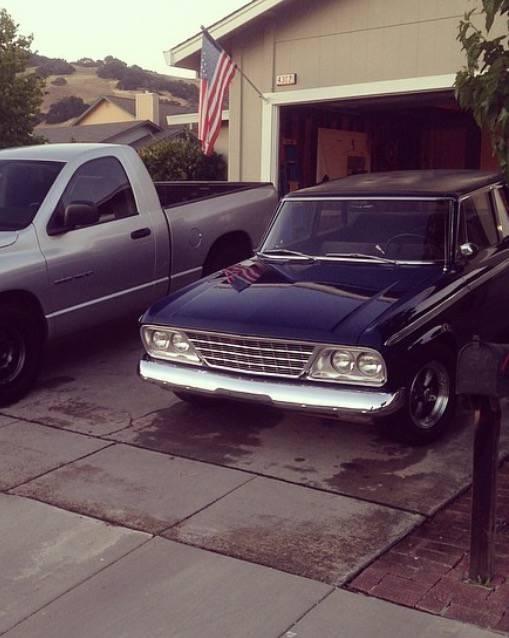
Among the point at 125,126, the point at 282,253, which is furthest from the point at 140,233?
the point at 125,126

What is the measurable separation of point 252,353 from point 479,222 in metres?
2.37

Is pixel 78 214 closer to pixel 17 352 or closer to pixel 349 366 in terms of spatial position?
pixel 17 352

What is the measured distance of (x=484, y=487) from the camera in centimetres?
398

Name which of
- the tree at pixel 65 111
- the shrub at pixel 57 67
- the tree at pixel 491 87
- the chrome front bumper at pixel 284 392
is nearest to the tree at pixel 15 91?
the chrome front bumper at pixel 284 392

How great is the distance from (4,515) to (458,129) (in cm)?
1421

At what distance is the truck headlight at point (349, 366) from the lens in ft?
17.3

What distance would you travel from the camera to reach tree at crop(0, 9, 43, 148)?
1204 inches

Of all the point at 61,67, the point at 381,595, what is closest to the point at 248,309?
the point at 381,595

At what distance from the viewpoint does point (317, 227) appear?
6961mm

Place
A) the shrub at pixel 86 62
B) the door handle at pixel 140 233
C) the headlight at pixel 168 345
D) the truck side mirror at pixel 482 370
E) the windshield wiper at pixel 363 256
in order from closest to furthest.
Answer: the truck side mirror at pixel 482 370
the headlight at pixel 168 345
the windshield wiper at pixel 363 256
the door handle at pixel 140 233
the shrub at pixel 86 62

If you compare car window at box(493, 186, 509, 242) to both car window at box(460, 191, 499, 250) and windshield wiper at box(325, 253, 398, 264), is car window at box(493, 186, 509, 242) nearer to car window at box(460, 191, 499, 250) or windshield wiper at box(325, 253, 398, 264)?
car window at box(460, 191, 499, 250)

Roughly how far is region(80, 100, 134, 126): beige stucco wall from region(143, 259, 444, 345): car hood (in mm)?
51453

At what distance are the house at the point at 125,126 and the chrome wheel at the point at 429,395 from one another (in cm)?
2207

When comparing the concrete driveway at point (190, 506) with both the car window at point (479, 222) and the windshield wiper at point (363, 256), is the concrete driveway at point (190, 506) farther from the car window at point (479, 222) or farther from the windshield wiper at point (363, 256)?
the car window at point (479, 222)
